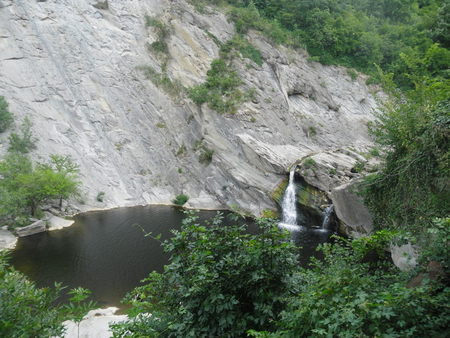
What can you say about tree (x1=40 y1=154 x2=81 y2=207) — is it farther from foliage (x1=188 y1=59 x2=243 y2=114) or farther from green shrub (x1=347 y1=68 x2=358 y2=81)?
green shrub (x1=347 y1=68 x2=358 y2=81)

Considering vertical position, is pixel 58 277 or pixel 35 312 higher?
pixel 35 312

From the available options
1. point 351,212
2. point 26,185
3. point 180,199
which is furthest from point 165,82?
point 351,212

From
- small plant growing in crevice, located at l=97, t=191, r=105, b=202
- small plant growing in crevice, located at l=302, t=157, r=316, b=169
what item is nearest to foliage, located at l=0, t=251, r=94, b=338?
small plant growing in crevice, located at l=302, t=157, r=316, b=169

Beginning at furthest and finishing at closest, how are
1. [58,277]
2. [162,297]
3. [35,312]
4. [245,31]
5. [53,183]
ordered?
1. [245,31]
2. [53,183]
3. [58,277]
4. [162,297]
5. [35,312]

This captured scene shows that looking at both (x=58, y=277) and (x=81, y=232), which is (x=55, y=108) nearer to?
(x=81, y=232)

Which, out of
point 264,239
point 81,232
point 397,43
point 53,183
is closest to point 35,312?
point 264,239

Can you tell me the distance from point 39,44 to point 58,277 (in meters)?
26.3

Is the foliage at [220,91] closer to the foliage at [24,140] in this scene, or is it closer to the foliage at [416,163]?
the foliage at [24,140]

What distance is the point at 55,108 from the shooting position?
2400cm

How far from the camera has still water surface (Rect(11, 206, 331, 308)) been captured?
10.8m

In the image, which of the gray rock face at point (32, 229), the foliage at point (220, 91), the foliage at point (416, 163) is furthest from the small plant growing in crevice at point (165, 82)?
the foliage at point (416, 163)

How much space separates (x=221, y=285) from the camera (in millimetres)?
3049

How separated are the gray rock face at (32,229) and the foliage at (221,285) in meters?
16.8

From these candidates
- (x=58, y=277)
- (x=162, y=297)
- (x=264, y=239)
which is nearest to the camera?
(x=264, y=239)
